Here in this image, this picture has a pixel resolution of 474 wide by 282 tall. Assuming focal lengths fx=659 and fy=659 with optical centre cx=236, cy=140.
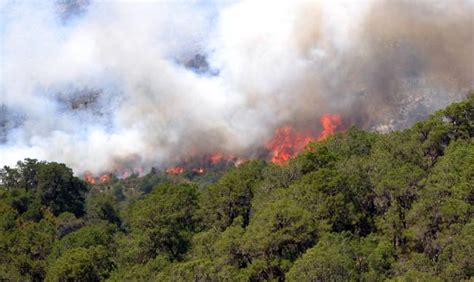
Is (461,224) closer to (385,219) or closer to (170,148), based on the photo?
(385,219)

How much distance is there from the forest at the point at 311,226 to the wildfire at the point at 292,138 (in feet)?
143

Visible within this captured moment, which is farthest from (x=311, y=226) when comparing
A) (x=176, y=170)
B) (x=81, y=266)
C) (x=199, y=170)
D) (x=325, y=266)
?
(x=176, y=170)

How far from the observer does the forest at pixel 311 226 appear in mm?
52188

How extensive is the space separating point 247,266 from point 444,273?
18234 mm

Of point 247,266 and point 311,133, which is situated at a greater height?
point 311,133

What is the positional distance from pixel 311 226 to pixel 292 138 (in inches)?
3297

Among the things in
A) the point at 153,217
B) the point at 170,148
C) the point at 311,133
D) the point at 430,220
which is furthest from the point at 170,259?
the point at 170,148

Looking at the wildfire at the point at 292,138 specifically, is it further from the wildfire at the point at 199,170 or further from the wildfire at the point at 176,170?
the wildfire at the point at 176,170

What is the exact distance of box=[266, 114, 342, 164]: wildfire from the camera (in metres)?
136

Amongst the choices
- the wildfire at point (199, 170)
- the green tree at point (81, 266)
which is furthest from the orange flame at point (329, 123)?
the green tree at point (81, 266)

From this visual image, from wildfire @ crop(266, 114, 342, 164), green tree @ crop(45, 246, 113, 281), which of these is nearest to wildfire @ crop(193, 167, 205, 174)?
wildfire @ crop(266, 114, 342, 164)

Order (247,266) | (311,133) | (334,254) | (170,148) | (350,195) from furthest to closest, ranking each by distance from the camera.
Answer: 1. (170,148)
2. (311,133)
3. (350,195)
4. (247,266)
5. (334,254)

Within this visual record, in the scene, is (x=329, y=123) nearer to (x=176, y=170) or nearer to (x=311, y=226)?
(x=176, y=170)

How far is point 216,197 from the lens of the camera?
248 feet
